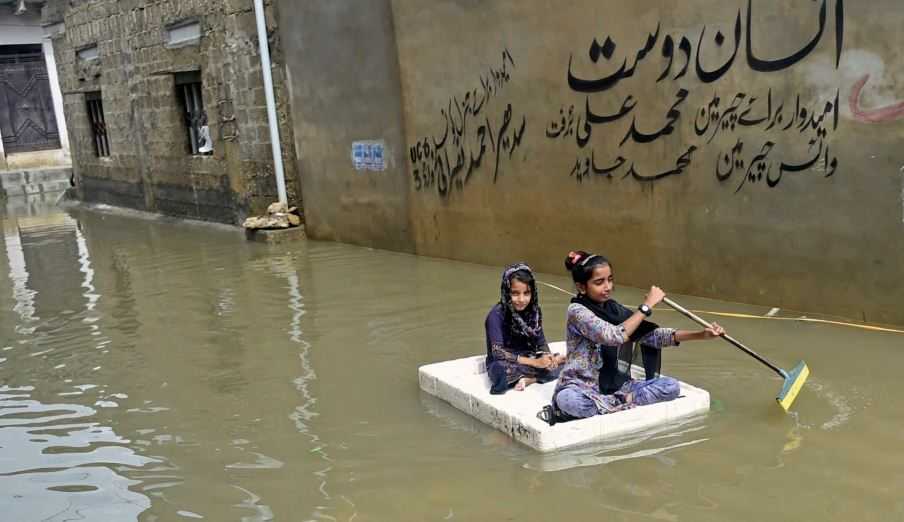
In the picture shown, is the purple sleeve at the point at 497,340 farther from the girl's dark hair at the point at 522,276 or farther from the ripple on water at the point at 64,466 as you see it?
the ripple on water at the point at 64,466

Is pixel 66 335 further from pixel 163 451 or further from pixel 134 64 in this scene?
pixel 134 64

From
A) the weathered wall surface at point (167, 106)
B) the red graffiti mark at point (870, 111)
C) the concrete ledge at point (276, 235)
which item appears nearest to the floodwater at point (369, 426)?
the red graffiti mark at point (870, 111)

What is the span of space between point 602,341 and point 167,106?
13.5 meters

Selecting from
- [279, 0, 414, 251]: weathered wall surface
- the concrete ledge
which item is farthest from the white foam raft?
the concrete ledge

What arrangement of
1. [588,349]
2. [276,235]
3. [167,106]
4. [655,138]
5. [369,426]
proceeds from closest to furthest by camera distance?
[588,349] → [369,426] → [655,138] → [276,235] → [167,106]

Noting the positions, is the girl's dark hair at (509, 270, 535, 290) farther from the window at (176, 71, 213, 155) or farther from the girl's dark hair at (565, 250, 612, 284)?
the window at (176, 71, 213, 155)

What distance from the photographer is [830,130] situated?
6418 millimetres

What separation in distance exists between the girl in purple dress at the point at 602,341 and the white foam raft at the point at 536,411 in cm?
11

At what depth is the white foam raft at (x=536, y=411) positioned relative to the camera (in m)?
4.42

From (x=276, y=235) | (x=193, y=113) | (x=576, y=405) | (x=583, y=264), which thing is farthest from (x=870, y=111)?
(x=193, y=113)

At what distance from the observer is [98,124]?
20625mm

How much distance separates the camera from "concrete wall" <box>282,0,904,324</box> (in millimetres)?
6289

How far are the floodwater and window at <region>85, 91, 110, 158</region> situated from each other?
40.4ft

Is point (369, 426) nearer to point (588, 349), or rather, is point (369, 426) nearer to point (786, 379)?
point (588, 349)
